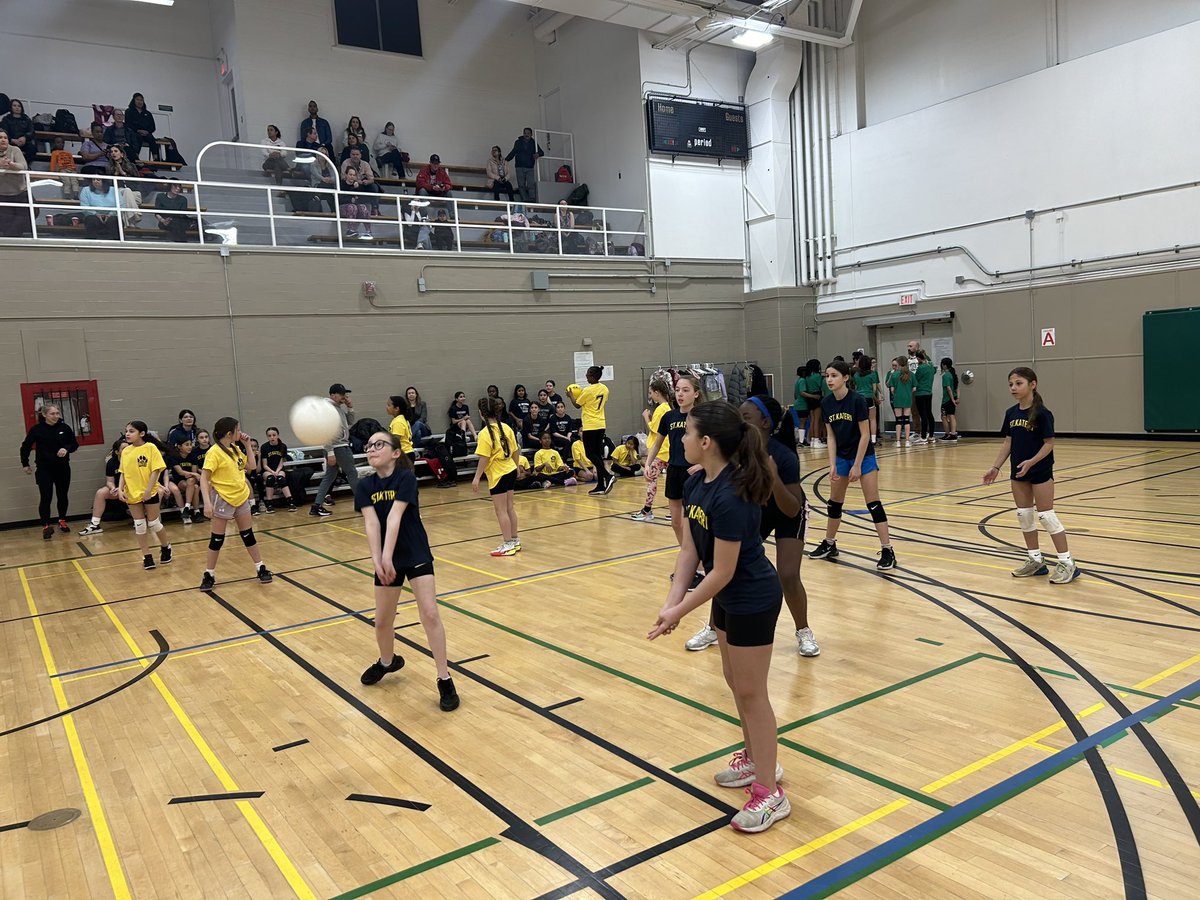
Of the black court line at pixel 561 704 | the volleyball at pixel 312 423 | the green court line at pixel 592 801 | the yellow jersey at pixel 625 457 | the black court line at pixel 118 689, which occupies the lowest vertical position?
the black court line at pixel 561 704

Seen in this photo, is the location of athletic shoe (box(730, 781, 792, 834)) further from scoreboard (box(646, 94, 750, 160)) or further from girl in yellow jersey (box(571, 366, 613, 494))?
scoreboard (box(646, 94, 750, 160))

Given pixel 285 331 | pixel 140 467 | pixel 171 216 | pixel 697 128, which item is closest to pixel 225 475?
pixel 140 467

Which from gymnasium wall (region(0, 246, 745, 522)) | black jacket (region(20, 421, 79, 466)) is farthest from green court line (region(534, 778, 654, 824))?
gymnasium wall (region(0, 246, 745, 522))

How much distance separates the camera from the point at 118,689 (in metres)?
5.93

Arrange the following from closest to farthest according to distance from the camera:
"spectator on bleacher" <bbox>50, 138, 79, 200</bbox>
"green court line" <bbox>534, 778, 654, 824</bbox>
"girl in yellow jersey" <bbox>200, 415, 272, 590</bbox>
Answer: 1. "green court line" <bbox>534, 778, 654, 824</bbox>
2. "girl in yellow jersey" <bbox>200, 415, 272, 590</bbox>
3. "spectator on bleacher" <bbox>50, 138, 79, 200</bbox>

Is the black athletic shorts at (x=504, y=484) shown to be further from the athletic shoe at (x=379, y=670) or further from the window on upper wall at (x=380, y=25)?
the window on upper wall at (x=380, y=25)

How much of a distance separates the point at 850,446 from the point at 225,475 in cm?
654

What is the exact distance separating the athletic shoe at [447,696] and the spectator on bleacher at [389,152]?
1777 centimetres

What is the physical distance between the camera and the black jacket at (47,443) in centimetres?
1312

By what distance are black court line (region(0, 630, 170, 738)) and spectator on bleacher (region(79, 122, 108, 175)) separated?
39.2 feet

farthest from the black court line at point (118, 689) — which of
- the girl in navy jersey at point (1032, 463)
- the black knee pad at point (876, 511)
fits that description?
the girl in navy jersey at point (1032, 463)

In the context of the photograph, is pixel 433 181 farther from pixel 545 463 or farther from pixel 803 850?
pixel 803 850

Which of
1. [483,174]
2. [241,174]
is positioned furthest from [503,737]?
[483,174]

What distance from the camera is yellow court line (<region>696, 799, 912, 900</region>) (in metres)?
3.19
